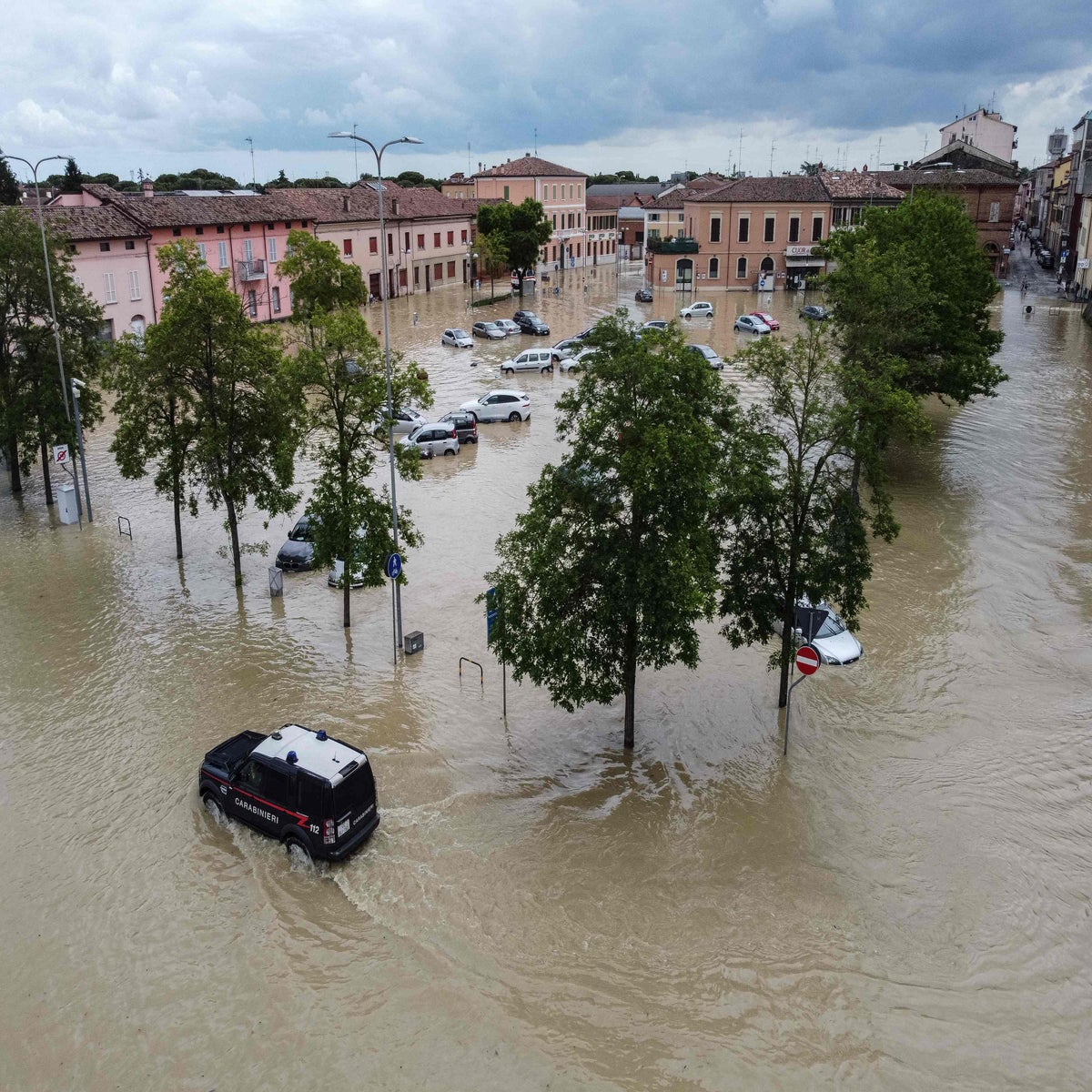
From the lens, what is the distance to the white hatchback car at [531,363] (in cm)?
5006

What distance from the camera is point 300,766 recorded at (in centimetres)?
1429

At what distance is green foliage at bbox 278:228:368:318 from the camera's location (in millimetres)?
41812

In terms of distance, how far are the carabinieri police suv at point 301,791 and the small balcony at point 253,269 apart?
47801mm

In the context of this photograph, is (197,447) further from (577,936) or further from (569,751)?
(577,936)

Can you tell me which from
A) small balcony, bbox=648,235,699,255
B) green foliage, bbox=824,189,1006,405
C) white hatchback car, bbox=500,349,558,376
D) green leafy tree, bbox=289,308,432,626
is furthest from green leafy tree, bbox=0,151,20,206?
green leafy tree, bbox=289,308,432,626

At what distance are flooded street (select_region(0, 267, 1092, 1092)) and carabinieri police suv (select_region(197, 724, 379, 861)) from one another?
1.44 feet

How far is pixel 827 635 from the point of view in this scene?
2123 centimetres

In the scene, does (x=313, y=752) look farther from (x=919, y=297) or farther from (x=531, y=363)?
(x=531, y=363)

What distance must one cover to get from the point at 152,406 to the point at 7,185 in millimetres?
65638

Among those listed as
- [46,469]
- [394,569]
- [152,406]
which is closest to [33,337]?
[46,469]

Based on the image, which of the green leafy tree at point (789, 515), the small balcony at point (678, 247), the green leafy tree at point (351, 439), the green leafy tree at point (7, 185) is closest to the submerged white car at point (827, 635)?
the green leafy tree at point (789, 515)

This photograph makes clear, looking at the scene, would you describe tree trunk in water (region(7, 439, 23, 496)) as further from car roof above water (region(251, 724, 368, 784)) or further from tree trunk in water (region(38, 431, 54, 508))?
car roof above water (region(251, 724, 368, 784))

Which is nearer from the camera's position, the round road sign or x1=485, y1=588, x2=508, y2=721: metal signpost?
x1=485, y1=588, x2=508, y2=721: metal signpost

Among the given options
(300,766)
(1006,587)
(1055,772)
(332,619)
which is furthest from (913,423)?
(300,766)
